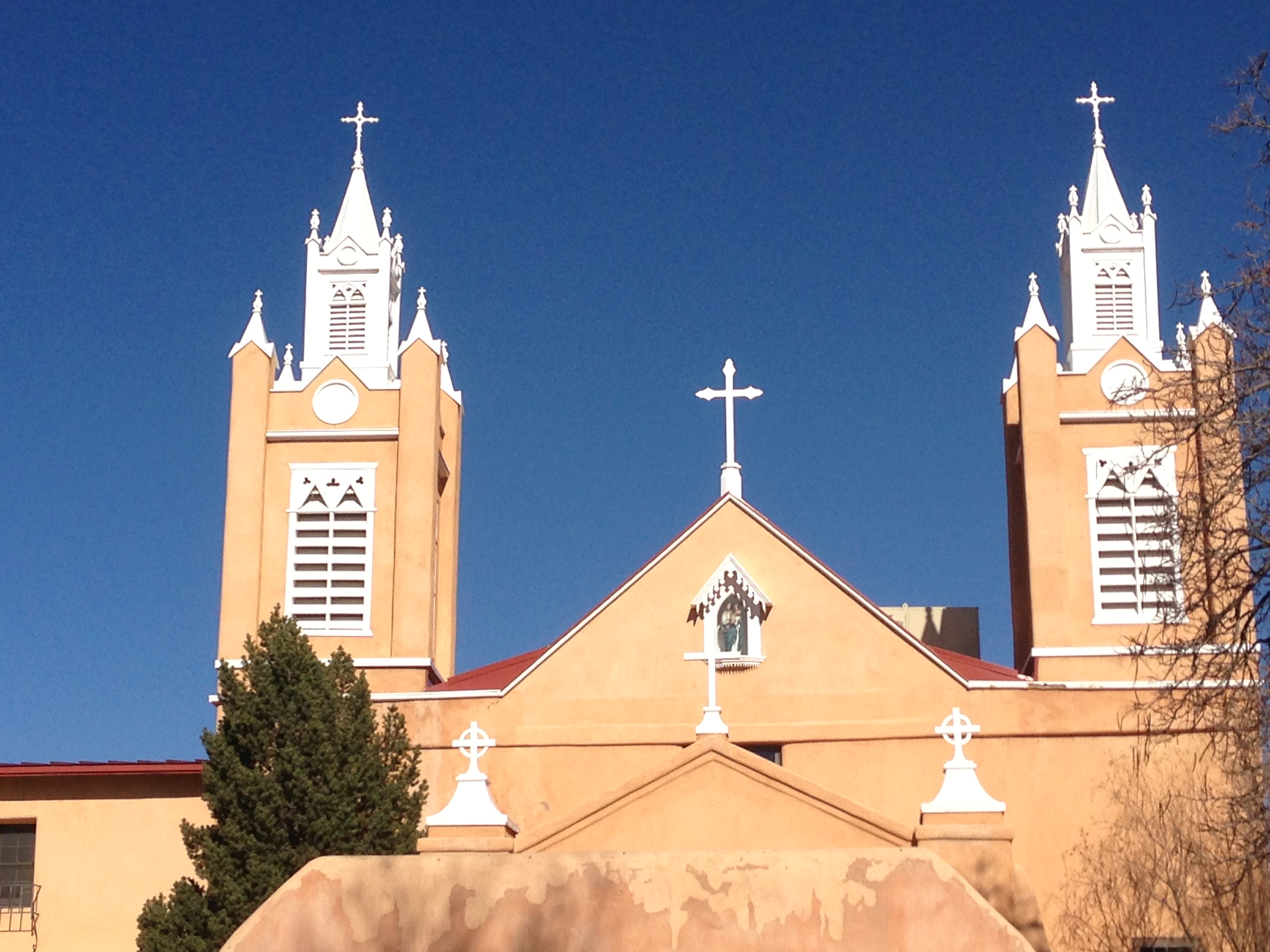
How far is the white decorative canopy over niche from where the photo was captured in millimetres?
25734

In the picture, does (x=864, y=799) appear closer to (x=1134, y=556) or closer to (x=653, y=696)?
(x=653, y=696)

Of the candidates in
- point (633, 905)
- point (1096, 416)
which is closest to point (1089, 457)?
point (1096, 416)

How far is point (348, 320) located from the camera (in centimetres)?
2903

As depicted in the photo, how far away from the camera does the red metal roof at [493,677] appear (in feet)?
86.9

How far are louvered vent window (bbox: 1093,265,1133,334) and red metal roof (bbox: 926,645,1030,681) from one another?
5086 mm

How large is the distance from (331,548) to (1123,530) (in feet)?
36.2

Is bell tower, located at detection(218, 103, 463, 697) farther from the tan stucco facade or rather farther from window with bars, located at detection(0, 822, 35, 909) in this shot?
window with bars, located at detection(0, 822, 35, 909)

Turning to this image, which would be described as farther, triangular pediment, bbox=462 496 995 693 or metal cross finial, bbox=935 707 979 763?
triangular pediment, bbox=462 496 995 693

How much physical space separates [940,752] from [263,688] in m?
8.76

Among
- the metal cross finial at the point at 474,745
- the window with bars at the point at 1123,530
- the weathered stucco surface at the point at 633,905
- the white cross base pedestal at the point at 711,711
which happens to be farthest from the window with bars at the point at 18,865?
the window with bars at the point at 1123,530

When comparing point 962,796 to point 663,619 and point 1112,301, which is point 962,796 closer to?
point 663,619

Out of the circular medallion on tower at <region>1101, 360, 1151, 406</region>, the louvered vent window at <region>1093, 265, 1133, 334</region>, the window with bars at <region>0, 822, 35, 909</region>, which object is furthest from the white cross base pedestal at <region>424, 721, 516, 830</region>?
the louvered vent window at <region>1093, 265, 1133, 334</region>

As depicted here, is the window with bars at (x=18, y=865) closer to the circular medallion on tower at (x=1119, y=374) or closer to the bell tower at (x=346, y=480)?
the bell tower at (x=346, y=480)

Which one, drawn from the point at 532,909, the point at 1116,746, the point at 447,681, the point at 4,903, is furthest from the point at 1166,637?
the point at 4,903
